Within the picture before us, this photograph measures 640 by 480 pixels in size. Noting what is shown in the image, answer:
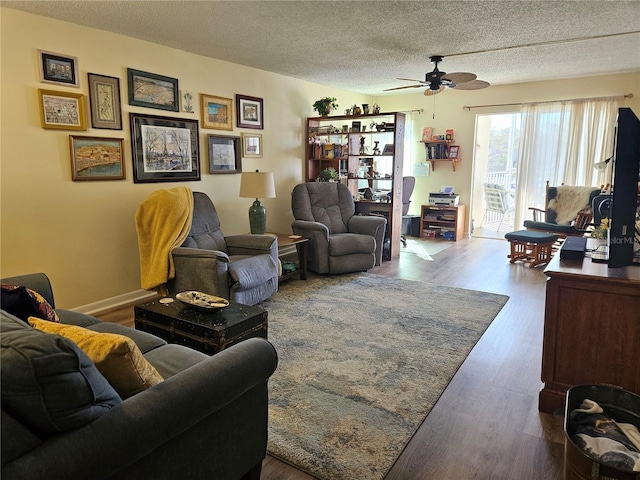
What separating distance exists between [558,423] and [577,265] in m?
0.79

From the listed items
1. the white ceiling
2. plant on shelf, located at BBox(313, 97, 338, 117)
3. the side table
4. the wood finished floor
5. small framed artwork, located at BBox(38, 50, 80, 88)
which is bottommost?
the wood finished floor

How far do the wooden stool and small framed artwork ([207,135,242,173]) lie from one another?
11.3 feet

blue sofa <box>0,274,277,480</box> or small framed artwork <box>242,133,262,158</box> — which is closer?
blue sofa <box>0,274,277,480</box>

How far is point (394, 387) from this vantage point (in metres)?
2.43

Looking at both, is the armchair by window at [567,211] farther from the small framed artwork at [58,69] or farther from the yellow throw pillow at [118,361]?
the yellow throw pillow at [118,361]

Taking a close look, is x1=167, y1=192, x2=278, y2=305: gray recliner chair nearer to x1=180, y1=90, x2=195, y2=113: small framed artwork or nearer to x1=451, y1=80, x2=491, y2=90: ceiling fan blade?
x1=180, y1=90, x2=195, y2=113: small framed artwork

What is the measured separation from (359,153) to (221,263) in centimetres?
318

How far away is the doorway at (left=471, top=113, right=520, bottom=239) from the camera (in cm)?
768

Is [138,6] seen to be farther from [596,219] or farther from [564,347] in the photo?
[596,219]

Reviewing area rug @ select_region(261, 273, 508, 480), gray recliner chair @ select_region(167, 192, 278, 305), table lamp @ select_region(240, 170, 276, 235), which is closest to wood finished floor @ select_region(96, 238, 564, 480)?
area rug @ select_region(261, 273, 508, 480)

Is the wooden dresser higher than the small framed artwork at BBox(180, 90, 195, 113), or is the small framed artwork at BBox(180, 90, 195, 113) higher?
the small framed artwork at BBox(180, 90, 195, 113)

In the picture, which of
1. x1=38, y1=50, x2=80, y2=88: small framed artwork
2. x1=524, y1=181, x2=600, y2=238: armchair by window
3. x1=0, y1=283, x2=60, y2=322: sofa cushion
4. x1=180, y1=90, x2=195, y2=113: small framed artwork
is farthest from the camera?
x1=524, y1=181, x2=600, y2=238: armchair by window

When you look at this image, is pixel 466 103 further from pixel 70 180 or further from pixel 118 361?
pixel 118 361

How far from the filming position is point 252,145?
5.18m
